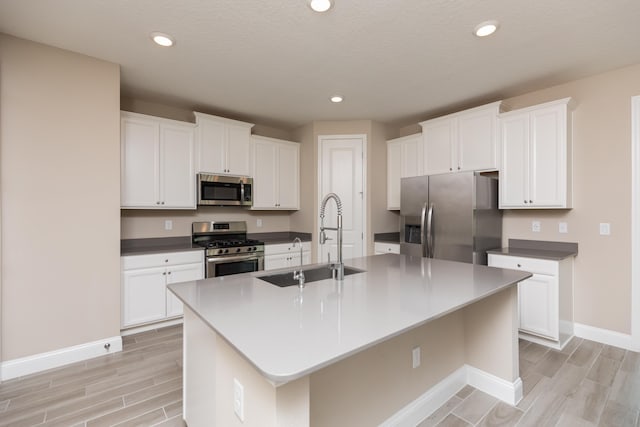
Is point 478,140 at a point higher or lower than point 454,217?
higher

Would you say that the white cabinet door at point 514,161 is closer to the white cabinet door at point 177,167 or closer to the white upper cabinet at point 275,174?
the white upper cabinet at point 275,174

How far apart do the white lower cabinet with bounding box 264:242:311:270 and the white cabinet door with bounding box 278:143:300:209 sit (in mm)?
669

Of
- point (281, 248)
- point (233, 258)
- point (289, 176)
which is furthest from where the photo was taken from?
point (289, 176)

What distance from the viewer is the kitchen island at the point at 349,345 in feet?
3.24

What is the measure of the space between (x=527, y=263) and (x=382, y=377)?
2.20m

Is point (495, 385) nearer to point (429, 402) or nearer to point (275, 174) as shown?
point (429, 402)

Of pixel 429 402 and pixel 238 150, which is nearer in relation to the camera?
pixel 429 402

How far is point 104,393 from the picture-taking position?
216cm

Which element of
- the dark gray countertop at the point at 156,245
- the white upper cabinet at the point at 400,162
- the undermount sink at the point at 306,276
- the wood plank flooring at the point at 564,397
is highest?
the white upper cabinet at the point at 400,162

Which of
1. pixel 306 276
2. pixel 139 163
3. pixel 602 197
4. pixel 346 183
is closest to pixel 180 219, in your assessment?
pixel 139 163

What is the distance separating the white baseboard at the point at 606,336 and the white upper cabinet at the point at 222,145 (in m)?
4.31

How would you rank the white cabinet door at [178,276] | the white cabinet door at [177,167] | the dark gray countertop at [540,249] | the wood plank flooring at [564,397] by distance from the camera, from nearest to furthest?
1. the wood plank flooring at [564,397]
2. the dark gray countertop at [540,249]
3. the white cabinet door at [178,276]
4. the white cabinet door at [177,167]

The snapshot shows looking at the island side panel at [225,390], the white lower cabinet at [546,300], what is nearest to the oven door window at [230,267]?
the island side panel at [225,390]

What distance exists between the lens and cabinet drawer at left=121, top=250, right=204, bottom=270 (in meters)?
3.10
